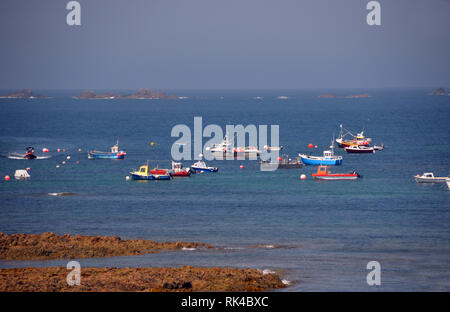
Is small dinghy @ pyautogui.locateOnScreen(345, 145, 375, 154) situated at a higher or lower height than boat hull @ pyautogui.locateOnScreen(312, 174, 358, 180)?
higher

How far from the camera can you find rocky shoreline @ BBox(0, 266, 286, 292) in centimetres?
3250

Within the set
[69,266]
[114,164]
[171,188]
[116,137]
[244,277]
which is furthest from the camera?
[116,137]

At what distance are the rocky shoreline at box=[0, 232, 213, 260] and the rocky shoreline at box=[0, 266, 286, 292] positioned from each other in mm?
5043

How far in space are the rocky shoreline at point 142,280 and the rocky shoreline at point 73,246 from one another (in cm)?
504

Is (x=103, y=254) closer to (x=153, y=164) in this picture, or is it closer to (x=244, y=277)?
(x=244, y=277)

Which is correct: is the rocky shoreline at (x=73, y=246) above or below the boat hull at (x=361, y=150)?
below

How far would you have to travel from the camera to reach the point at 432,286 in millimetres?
36625

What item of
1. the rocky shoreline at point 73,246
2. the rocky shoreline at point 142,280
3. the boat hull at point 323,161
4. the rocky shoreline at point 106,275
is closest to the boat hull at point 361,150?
the boat hull at point 323,161

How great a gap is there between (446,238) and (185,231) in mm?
19871

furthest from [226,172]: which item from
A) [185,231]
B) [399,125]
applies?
[399,125]

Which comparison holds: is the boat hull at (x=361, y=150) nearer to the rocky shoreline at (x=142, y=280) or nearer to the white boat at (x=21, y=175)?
the white boat at (x=21, y=175)

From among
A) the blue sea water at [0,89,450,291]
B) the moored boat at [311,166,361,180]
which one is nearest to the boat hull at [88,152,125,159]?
the blue sea water at [0,89,450,291]

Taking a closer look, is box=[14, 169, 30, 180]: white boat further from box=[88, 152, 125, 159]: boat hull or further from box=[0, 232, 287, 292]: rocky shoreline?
box=[0, 232, 287, 292]: rocky shoreline

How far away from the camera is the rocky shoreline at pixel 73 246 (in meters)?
41.9
